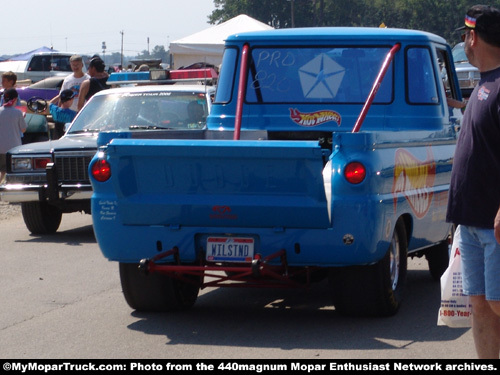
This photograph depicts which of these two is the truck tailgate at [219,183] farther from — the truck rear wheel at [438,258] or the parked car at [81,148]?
the parked car at [81,148]

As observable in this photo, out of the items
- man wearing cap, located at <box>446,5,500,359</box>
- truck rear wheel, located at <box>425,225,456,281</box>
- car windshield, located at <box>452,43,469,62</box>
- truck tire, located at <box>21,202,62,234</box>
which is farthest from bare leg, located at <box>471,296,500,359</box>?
car windshield, located at <box>452,43,469,62</box>

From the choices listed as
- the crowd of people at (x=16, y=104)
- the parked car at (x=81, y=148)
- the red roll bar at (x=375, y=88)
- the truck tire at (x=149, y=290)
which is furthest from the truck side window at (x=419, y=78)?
the crowd of people at (x=16, y=104)

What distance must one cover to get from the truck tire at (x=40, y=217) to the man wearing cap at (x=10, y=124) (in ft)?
8.46

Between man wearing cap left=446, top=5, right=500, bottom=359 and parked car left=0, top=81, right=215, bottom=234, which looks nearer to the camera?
man wearing cap left=446, top=5, right=500, bottom=359

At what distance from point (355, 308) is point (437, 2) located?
106m

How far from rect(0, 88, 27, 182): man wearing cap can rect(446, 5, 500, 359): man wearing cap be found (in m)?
11.0

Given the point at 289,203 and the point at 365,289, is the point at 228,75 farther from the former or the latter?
the point at 365,289

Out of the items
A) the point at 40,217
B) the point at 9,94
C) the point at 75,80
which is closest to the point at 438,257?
the point at 40,217

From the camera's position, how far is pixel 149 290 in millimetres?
7477

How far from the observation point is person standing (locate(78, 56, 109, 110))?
50.3 feet

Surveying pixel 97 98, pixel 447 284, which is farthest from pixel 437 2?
pixel 447 284

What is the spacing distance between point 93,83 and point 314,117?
746 cm

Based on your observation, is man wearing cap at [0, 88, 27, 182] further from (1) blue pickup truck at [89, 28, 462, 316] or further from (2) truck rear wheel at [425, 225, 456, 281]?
(2) truck rear wheel at [425, 225, 456, 281]

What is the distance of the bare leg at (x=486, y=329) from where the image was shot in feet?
16.6
